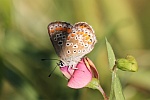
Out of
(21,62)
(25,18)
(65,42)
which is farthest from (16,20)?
(65,42)

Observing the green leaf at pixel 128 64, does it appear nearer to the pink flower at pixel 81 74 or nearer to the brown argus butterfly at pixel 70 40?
the pink flower at pixel 81 74

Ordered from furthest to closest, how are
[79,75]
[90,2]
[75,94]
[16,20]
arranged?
[90,2] → [16,20] → [75,94] → [79,75]

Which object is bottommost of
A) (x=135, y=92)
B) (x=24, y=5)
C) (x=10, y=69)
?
(x=135, y=92)

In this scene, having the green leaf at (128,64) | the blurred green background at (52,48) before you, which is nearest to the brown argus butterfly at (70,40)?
the green leaf at (128,64)

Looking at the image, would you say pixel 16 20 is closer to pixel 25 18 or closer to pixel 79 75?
pixel 25 18

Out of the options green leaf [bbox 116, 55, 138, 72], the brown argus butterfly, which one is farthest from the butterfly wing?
green leaf [bbox 116, 55, 138, 72]

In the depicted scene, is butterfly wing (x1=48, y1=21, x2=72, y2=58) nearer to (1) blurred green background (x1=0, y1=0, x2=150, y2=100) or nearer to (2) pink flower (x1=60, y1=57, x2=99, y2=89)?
(2) pink flower (x1=60, y1=57, x2=99, y2=89)

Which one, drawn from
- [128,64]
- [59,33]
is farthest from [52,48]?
[128,64]
